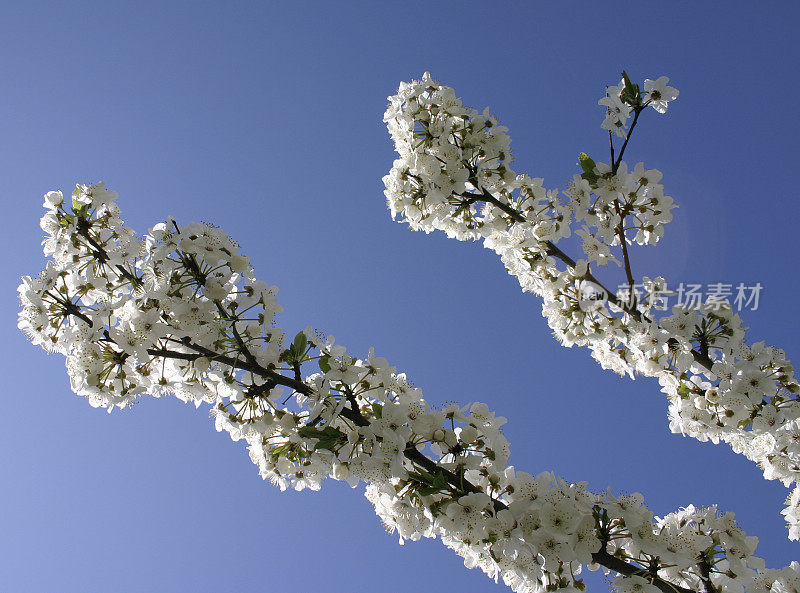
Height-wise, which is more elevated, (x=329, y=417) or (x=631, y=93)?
(x=631, y=93)

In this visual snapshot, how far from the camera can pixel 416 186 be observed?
519 cm

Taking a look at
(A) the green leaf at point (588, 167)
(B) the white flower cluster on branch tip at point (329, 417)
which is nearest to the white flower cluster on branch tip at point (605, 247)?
(A) the green leaf at point (588, 167)

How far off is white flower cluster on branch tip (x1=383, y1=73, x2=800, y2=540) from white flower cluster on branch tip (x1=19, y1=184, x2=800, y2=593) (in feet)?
3.22

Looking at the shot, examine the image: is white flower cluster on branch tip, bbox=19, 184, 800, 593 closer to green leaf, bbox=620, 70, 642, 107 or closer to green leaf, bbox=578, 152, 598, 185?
green leaf, bbox=578, 152, 598, 185

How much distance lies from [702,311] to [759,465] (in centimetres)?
163

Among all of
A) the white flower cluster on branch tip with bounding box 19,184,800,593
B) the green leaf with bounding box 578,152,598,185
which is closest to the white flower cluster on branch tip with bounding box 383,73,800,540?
the green leaf with bounding box 578,152,598,185

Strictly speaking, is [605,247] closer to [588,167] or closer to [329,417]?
[588,167]

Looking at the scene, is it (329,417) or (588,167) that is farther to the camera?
(588,167)

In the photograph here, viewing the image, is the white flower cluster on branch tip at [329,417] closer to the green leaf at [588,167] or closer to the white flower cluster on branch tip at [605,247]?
the white flower cluster on branch tip at [605,247]

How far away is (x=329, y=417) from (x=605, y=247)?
3.10 m

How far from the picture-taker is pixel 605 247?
4879mm

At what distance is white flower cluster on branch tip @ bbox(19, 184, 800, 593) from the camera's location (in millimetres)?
3270

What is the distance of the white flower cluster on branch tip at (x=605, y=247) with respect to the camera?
432 cm

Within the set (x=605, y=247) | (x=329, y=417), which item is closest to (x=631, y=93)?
(x=605, y=247)
